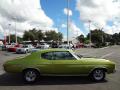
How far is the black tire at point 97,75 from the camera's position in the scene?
35.9ft

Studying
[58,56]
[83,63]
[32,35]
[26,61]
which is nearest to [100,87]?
[83,63]

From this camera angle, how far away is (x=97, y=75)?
10977 millimetres

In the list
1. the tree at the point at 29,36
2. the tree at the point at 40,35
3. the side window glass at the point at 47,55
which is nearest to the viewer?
the side window glass at the point at 47,55

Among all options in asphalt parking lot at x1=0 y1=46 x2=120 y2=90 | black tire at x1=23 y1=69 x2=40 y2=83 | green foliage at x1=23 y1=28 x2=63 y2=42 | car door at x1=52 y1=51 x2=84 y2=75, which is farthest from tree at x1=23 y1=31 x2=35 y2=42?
car door at x1=52 y1=51 x2=84 y2=75

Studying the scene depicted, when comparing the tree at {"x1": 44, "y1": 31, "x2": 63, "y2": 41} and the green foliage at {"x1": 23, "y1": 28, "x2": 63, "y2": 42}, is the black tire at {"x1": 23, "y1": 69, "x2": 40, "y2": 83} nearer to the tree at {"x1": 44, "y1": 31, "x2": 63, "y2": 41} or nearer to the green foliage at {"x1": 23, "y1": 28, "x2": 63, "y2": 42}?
the green foliage at {"x1": 23, "y1": 28, "x2": 63, "y2": 42}

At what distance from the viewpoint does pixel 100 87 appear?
384 inches

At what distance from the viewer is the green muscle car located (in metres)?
10.7

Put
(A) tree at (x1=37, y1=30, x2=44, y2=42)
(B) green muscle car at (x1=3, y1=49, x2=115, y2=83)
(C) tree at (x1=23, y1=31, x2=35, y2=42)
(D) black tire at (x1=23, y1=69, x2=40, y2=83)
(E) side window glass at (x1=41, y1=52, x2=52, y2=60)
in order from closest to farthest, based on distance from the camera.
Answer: (B) green muscle car at (x1=3, y1=49, x2=115, y2=83) → (D) black tire at (x1=23, y1=69, x2=40, y2=83) → (E) side window glass at (x1=41, y1=52, x2=52, y2=60) → (C) tree at (x1=23, y1=31, x2=35, y2=42) → (A) tree at (x1=37, y1=30, x2=44, y2=42)

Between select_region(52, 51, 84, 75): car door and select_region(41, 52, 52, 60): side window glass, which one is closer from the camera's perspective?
select_region(52, 51, 84, 75): car door

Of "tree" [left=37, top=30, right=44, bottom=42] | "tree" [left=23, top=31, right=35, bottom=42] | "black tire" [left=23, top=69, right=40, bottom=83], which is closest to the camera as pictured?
"black tire" [left=23, top=69, right=40, bottom=83]

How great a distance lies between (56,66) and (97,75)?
1.77 m

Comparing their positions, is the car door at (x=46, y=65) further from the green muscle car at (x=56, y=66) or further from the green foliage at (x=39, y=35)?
the green foliage at (x=39, y=35)

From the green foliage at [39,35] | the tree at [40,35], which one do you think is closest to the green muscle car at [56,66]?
the green foliage at [39,35]

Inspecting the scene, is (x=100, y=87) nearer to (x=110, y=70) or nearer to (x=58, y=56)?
(x=110, y=70)
